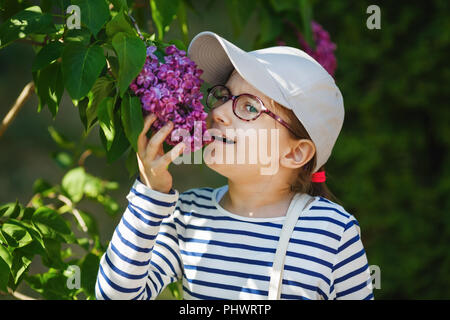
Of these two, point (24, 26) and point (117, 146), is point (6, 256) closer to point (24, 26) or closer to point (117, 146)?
point (117, 146)

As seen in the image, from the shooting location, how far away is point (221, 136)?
1.20 meters

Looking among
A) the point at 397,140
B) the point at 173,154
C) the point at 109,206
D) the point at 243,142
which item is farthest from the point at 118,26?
the point at 397,140

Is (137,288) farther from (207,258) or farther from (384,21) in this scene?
(384,21)

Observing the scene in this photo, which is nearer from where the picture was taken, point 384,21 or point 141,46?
point 141,46

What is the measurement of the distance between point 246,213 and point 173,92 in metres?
0.37

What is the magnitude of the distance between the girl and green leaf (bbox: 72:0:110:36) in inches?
8.7

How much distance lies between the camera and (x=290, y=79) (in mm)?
1228

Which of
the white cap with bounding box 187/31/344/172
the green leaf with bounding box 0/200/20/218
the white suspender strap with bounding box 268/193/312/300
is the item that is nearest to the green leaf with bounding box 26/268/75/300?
the green leaf with bounding box 0/200/20/218

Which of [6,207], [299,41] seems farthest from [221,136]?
[299,41]

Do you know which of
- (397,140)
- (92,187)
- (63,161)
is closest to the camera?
(92,187)

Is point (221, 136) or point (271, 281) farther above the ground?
point (221, 136)

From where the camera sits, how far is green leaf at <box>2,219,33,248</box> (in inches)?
44.5

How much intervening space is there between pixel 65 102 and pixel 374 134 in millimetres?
2571

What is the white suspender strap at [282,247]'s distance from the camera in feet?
3.74
